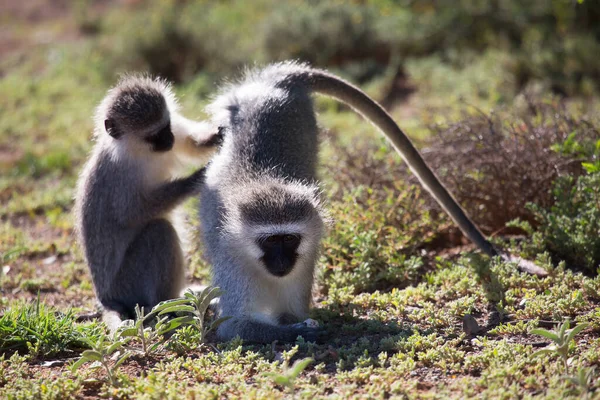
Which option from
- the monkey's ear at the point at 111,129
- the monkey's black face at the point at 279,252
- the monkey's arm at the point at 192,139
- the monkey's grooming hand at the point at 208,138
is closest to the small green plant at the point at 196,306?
the monkey's black face at the point at 279,252

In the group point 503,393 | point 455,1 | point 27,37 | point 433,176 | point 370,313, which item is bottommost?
point 503,393

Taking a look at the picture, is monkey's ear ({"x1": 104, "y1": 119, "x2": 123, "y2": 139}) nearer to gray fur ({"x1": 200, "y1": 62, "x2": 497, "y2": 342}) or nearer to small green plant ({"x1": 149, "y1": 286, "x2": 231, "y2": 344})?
gray fur ({"x1": 200, "y1": 62, "x2": 497, "y2": 342})

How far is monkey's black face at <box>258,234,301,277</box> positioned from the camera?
13.1ft

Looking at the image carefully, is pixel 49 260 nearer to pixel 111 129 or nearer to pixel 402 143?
pixel 111 129

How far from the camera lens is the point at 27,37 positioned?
14.4 metres

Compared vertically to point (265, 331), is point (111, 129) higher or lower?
higher

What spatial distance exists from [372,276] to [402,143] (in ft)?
3.37

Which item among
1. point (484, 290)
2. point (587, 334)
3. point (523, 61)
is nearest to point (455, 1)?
point (523, 61)

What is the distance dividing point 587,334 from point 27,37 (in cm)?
1354

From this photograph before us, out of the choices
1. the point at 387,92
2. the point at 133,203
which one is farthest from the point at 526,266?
the point at 387,92

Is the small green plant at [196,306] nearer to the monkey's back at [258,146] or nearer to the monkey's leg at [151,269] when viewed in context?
the monkey's back at [258,146]

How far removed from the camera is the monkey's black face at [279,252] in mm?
3984

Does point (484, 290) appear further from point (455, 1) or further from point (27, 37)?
point (27, 37)

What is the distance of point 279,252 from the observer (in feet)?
13.1
